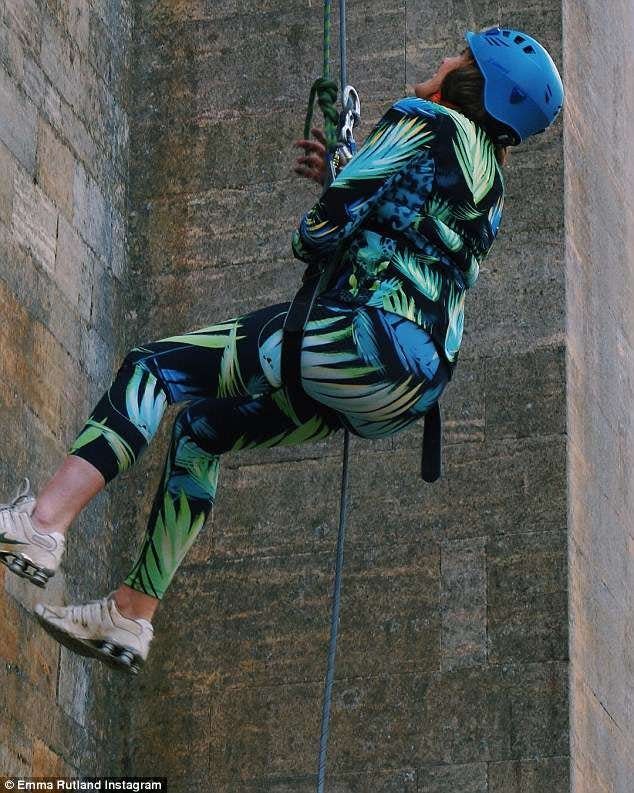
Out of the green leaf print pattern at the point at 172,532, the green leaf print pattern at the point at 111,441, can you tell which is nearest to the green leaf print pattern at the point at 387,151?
the green leaf print pattern at the point at 111,441

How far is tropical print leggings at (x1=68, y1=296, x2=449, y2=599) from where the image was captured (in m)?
6.48

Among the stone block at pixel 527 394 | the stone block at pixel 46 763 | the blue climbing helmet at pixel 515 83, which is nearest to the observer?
the blue climbing helmet at pixel 515 83

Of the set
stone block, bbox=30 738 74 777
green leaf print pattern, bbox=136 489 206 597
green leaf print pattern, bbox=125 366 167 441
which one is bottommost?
stone block, bbox=30 738 74 777

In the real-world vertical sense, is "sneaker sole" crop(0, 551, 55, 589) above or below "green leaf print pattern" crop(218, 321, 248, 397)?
above

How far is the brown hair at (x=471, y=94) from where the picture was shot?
22.4 feet

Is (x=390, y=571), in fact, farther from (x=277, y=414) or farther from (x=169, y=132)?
(x=169, y=132)

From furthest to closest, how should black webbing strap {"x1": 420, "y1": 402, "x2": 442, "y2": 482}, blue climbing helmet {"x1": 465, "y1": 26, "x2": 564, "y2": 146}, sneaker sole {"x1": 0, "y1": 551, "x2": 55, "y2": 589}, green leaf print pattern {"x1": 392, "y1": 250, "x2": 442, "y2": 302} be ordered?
black webbing strap {"x1": 420, "y1": 402, "x2": 442, "y2": 482}
blue climbing helmet {"x1": 465, "y1": 26, "x2": 564, "y2": 146}
green leaf print pattern {"x1": 392, "y1": 250, "x2": 442, "y2": 302}
sneaker sole {"x1": 0, "y1": 551, "x2": 55, "y2": 589}

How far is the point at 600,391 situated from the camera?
8477 mm

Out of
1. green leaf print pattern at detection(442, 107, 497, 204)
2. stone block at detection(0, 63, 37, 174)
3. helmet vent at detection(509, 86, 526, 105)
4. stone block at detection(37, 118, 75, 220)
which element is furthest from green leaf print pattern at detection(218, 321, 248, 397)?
stone block at detection(37, 118, 75, 220)

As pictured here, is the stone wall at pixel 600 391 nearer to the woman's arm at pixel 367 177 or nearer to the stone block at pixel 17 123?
the woman's arm at pixel 367 177

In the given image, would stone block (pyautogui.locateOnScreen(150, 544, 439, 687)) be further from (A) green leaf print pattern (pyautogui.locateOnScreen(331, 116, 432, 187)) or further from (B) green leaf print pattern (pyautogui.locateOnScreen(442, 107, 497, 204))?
(A) green leaf print pattern (pyautogui.locateOnScreen(331, 116, 432, 187))

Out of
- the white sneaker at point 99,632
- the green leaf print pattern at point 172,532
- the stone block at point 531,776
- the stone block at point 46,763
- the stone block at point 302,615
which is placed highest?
the white sneaker at point 99,632

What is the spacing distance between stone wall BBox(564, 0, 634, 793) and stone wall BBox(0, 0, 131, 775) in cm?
168

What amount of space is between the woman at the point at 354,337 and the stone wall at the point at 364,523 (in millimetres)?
1246
